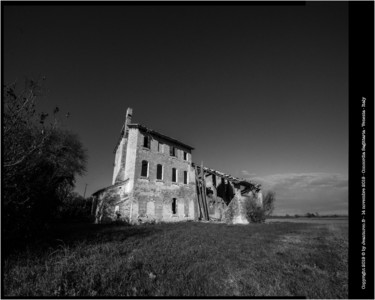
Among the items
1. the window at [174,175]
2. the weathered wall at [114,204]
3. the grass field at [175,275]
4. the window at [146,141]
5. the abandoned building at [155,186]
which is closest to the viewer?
the grass field at [175,275]

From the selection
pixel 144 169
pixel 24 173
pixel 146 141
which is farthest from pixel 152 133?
pixel 24 173

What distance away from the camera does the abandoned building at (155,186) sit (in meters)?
17.0

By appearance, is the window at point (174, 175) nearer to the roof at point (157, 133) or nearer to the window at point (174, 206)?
the window at point (174, 206)

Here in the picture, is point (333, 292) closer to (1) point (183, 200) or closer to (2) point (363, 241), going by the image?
(2) point (363, 241)

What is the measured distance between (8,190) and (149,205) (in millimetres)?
13550

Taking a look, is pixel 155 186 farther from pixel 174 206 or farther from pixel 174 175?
pixel 174 206

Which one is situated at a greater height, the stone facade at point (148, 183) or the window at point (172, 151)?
the window at point (172, 151)

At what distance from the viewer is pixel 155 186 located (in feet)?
60.1

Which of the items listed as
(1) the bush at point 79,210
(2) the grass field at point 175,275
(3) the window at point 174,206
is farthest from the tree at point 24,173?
(1) the bush at point 79,210

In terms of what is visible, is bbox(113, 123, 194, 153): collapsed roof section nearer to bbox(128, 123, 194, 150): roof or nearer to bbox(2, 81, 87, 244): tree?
bbox(128, 123, 194, 150): roof

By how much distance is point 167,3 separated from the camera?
9.58 ft

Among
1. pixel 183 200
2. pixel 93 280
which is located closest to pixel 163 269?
pixel 93 280

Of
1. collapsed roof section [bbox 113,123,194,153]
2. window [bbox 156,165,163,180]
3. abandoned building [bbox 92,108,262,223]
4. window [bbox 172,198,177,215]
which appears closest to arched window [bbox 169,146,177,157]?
abandoned building [bbox 92,108,262,223]

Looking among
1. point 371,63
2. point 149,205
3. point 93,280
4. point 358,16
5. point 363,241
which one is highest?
point 358,16
